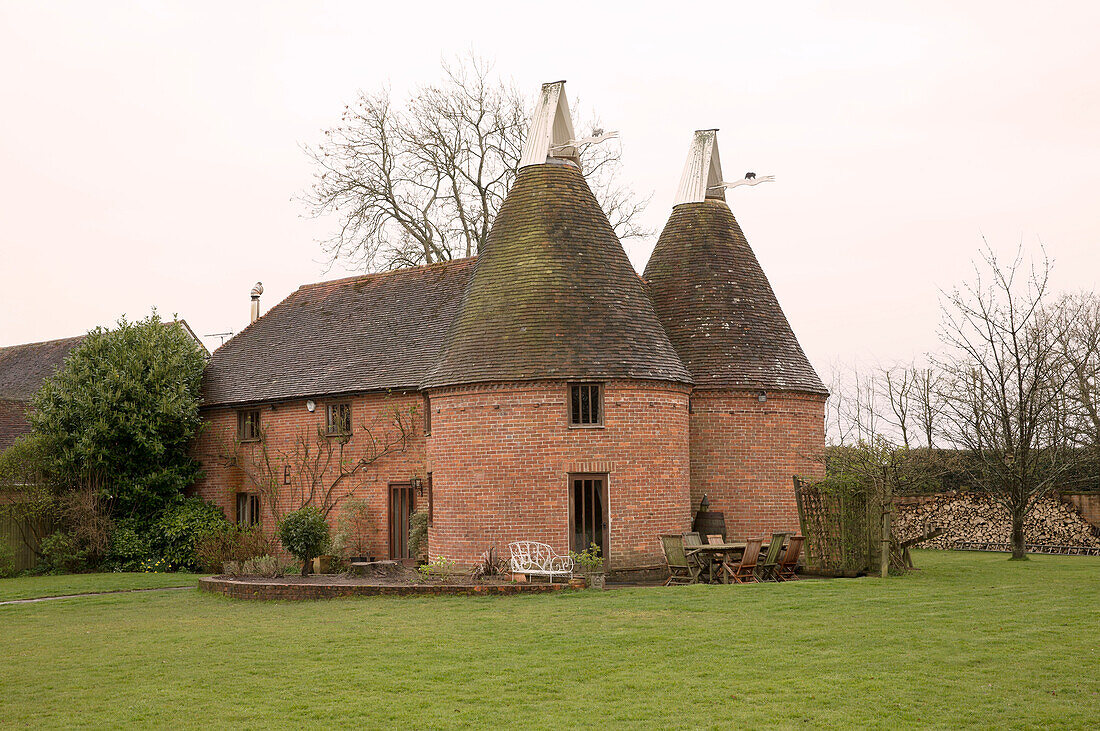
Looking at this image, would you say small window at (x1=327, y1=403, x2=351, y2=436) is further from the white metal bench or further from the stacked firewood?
the stacked firewood

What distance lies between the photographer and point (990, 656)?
10289mm

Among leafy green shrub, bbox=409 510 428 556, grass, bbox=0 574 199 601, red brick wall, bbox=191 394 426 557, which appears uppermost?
red brick wall, bbox=191 394 426 557

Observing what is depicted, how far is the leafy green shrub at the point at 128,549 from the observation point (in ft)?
81.0

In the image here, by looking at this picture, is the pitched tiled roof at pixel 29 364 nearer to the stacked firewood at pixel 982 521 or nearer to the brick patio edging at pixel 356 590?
the brick patio edging at pixel 356 590

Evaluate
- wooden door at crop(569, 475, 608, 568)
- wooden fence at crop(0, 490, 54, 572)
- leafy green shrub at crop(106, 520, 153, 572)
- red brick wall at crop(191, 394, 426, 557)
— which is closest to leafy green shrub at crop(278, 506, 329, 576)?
red brick wall at crop(191, 394, 426, 557)

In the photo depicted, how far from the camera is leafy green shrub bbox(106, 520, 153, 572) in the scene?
24.7m

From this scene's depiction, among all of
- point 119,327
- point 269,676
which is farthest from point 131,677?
point 119,327

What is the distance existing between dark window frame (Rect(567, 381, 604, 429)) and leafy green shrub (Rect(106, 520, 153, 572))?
41.1 feet

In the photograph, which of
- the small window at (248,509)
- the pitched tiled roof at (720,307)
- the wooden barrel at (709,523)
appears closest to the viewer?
the wooden barrel at (709,523)

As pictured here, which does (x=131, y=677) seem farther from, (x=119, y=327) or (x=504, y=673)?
(x=119, y=327)

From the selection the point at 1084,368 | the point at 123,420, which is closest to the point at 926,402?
the point at 1084,368

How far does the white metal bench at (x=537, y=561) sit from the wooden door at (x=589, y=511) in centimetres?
65

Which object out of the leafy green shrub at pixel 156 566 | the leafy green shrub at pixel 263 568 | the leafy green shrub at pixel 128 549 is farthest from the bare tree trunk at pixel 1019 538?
the leafy green shrub at pixel 128 549

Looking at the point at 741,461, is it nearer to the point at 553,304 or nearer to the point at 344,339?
the point at 553,304
